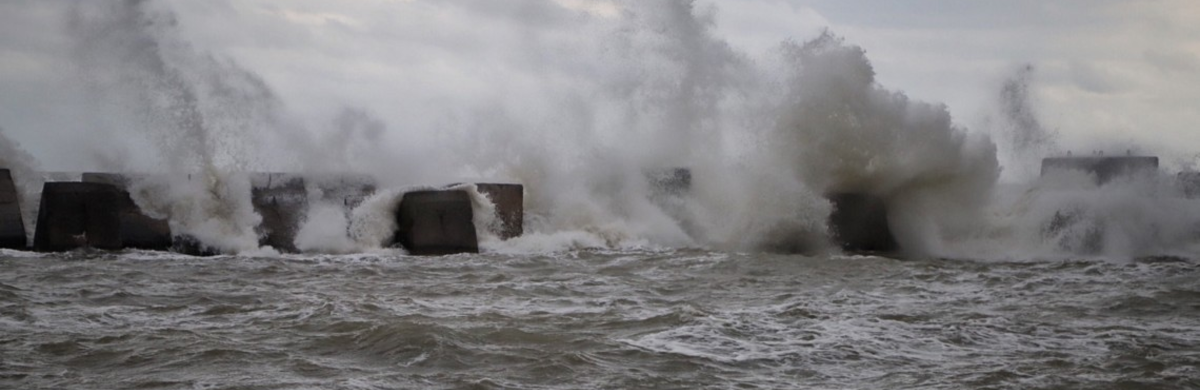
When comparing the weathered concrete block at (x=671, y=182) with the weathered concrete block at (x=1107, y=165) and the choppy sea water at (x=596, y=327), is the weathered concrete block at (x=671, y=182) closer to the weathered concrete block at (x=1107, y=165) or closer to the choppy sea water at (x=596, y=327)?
the weathered concrete block at (x=1107, y=165)

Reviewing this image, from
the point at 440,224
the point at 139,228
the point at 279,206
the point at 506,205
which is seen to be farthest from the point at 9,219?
the point at 506,205

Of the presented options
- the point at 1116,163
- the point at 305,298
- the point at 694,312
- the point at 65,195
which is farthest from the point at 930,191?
the point at 65,195

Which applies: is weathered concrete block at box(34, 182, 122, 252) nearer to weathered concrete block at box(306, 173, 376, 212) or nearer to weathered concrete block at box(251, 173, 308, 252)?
weathered concrete block at box(251, 173, 308, 252)

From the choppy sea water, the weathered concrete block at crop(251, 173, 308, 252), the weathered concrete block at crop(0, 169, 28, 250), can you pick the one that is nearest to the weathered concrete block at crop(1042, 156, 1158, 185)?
the choppy sea water

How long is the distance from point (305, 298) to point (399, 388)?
406cm

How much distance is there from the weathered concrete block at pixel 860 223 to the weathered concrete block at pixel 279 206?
7.18 m

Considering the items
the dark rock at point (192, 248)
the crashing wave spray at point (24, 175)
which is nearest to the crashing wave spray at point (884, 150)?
the dark rock at point (192, 248)

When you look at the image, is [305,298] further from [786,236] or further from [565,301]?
[786,236]

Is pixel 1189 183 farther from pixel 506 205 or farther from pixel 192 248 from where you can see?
pixel 192 248

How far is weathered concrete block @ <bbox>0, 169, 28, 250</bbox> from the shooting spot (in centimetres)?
1527

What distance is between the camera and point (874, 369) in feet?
24.1

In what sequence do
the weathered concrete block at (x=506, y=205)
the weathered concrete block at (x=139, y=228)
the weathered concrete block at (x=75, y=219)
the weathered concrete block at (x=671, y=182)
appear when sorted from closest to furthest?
the weathered concrete block at (x=75, y=219), the weathered concrete block at (x=139, y=228), the weathered concrete block at (x=506, y=205), the weathered concrete block at (x=671, y=182)

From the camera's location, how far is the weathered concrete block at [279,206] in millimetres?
16875

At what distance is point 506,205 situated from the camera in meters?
17.8
